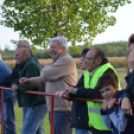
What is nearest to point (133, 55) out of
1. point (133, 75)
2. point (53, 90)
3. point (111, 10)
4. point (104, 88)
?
point (133, 75)

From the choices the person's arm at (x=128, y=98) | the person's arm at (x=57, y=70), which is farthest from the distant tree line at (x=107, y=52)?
the person's arm at (x=128, y=98)

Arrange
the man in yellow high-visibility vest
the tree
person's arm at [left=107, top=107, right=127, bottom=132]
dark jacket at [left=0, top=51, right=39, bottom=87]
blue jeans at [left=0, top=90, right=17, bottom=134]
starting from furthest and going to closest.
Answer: the tree
blue jeans at [left=0, top=90, right=17, bottom=134]
dark jacket at [left=0, top=51, right=39, bottom=87]
the man in yellow high-visibility vest
person's arm at [left=107, top=107, right=127, bottom=132]

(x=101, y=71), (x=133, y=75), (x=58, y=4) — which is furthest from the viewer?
(x=58, y=4)

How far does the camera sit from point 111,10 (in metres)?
16.1

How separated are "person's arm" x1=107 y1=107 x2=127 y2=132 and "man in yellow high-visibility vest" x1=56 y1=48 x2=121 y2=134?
373 mm

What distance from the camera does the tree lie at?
14.7m

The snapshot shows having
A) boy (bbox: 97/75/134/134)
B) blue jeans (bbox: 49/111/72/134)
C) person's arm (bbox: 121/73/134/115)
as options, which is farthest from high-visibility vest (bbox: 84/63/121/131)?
blue jeans (bbox: 49/111/72/134)

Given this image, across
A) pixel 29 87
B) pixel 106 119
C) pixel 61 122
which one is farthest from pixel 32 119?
pixel 106 119

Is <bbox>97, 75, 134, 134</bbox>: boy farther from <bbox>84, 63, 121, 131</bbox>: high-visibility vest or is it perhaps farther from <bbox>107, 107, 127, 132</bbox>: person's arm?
<bbox>84, 63, 121, 131</bbox>: high-visibility vest

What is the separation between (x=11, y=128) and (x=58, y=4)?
9.96 meters

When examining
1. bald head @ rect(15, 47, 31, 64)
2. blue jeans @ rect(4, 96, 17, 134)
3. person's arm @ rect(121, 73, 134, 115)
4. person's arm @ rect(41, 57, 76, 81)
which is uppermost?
bald head @ rect(15, 47, 31, 64)

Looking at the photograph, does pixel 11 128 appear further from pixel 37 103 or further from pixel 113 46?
pixel 113 46

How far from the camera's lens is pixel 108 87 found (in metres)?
3.41

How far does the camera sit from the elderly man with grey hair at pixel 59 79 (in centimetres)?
442
